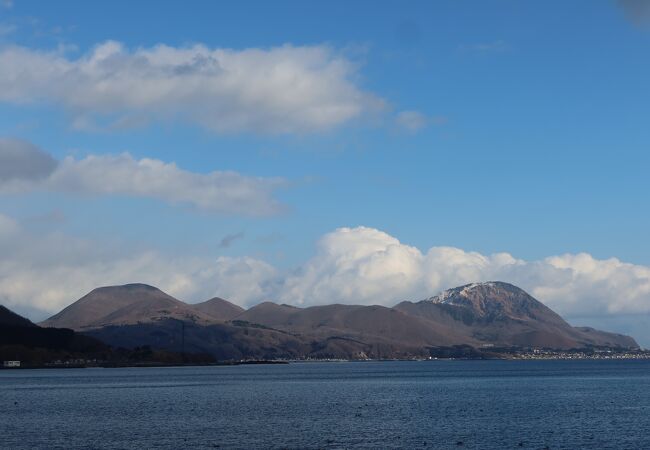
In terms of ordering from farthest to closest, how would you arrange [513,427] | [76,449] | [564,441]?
[513,427] → [564,441] → [76,449]

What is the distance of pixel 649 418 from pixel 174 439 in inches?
2283

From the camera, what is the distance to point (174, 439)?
83.9 m

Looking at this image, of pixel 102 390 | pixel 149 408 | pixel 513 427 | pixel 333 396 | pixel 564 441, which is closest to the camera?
pixel 564 441

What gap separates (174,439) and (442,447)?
2642 centimetres

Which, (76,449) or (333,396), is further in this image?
(333,396)

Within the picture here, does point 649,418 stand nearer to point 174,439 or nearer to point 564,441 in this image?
point 564,441

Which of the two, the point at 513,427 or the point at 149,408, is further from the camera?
the point at 149,408

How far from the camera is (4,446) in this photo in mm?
78688

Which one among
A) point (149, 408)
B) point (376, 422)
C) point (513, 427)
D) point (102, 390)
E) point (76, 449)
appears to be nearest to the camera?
point (76, 449)

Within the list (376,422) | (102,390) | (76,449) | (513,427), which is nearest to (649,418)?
(513,427)

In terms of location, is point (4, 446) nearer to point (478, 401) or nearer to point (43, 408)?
Result: point (43, 408)

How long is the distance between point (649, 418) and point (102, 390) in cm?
11651

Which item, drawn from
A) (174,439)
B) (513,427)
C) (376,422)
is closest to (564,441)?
(513,427)

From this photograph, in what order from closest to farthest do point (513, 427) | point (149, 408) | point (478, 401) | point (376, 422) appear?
1. point (513, 427)
2. point (376, 422)
3. point (149, 408)
4. point (478, 401)
